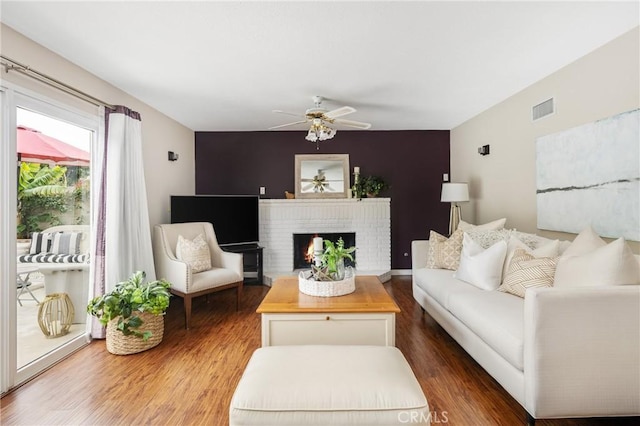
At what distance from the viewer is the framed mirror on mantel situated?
5312 mm

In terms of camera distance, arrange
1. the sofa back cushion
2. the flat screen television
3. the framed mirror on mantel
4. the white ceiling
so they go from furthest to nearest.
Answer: the framed mirror on mantel < the flat screen television < the white ceiling < the sofa back cushion

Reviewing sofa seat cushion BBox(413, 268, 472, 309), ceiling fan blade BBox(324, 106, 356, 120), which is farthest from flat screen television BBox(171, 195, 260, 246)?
sofa seat cushion BBox(413, 268, 472, 309)

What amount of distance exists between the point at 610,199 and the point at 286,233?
153 inches

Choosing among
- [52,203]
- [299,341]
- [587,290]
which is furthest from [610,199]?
[52,203]

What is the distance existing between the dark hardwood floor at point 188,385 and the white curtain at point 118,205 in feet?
2.13

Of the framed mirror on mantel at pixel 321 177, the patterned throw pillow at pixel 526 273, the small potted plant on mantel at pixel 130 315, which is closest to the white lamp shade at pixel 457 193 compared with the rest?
the framed mirror on mantel at pixel 321 177

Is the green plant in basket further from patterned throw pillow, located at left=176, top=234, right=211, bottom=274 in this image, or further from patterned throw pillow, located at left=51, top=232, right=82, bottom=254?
patterned throw pillow, located at left=176, top=234, right=211, bottom=274

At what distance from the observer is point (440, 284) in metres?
2.92

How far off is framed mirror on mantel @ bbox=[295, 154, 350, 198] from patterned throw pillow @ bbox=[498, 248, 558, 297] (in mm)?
3064

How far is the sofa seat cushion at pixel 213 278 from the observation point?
3293 millimetres

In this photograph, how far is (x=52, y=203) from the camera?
260cm

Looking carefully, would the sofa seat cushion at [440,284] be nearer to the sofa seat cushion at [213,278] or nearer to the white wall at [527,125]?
the white wall at [527,125]

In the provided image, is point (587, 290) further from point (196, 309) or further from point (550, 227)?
point (196, 309)

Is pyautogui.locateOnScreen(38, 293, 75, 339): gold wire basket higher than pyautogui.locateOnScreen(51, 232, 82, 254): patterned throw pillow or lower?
lower
